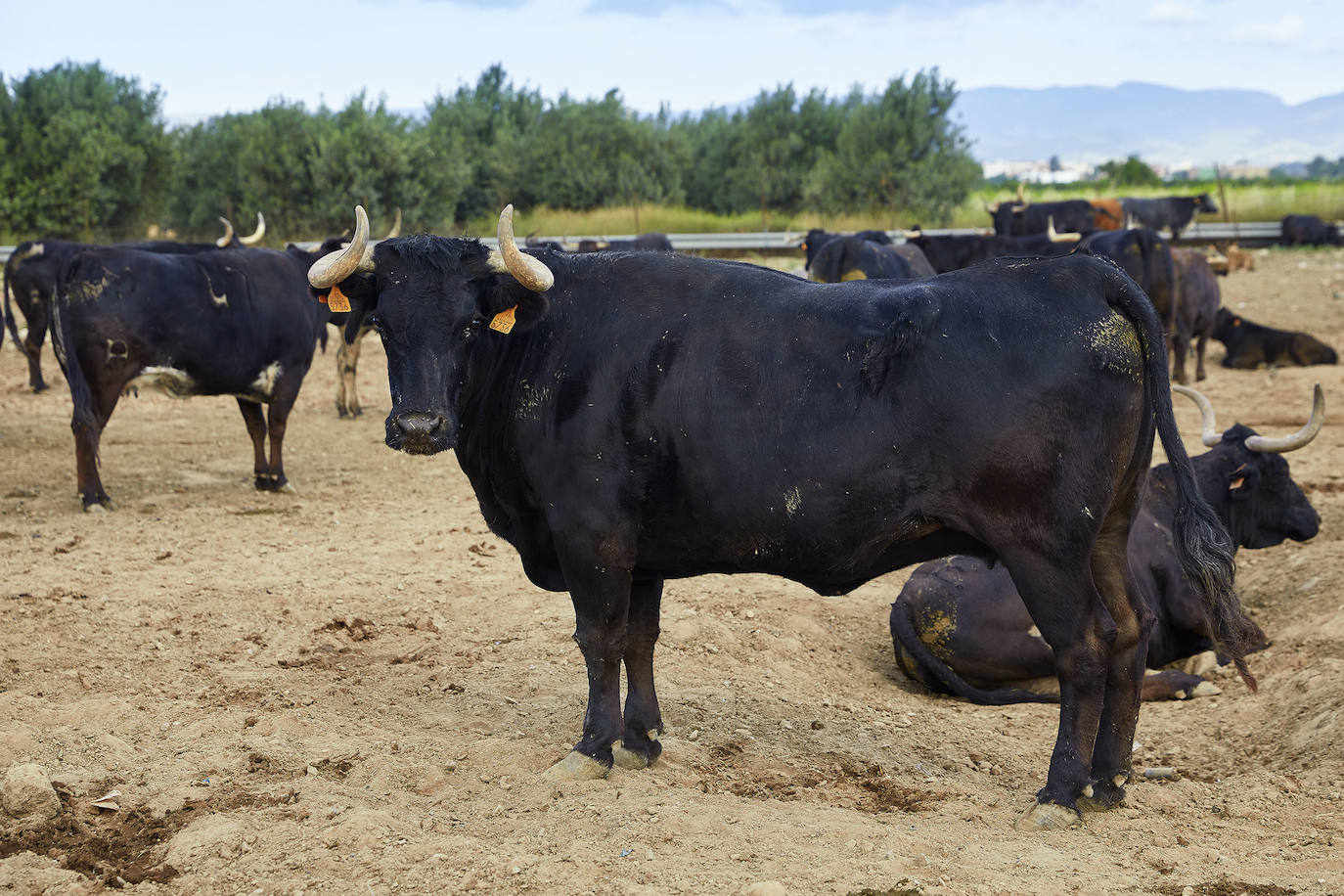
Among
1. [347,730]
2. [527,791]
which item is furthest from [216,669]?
[527,791]

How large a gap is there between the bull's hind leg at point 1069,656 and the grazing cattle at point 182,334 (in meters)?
7.84

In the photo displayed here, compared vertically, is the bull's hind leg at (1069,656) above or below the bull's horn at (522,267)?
below

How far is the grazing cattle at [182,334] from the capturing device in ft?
32.0

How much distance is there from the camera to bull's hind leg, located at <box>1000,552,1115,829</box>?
14.3 feet

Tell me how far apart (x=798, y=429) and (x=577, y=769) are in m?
1.64

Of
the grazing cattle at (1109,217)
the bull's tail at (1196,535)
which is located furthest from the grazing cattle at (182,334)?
the grazing cattle at (1109,217)

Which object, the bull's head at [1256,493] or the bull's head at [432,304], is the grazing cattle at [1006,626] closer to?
the bull's head at [1256,493]

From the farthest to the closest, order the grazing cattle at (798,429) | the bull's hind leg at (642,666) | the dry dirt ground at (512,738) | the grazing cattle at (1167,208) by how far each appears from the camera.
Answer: the grazing cattle at (1167,208) → the bull's hind leg at (642,666) → the grazing cattle at (798,429) → the dry dirt ground at (512,738)

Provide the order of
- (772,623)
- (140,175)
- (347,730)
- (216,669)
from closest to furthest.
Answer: (347,730)
(216,669)
(772,623)
(140,175)

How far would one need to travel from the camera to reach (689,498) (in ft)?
15.4

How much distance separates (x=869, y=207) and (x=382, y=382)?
76.8ft

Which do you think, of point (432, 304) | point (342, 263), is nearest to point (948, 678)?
point (432, 304)

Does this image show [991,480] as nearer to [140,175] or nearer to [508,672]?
[508,672]

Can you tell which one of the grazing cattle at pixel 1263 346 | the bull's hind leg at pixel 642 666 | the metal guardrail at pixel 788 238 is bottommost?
→ the bull's hind leg at pixel 642 666
